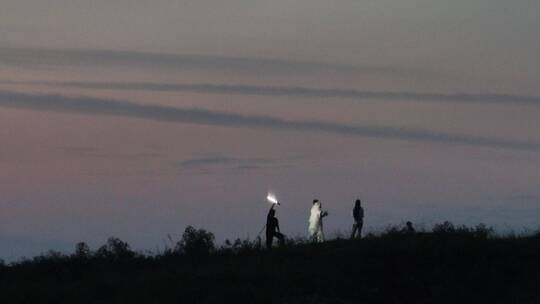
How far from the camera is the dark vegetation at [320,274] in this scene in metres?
33.3

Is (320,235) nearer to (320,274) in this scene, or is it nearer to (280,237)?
(280,237)

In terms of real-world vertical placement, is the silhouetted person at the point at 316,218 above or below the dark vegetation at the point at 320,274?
above

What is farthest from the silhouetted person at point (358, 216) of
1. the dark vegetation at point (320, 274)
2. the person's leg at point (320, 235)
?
the dark vegetation at point (320, 274)

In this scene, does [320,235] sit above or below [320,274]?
above

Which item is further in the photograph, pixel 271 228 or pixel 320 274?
pixel 271 228

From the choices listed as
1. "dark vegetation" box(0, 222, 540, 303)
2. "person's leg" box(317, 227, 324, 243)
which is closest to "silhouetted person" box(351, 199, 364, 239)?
"person's leg" box(317, 227, 324, 243)

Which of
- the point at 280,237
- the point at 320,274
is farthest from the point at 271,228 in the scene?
the point at 320,274

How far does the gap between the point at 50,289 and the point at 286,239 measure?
27.8 feet

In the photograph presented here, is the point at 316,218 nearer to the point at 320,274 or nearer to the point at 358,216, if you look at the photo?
the point at 358,216

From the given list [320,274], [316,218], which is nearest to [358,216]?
[316,218]

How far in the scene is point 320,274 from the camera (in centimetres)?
Answer: 3422

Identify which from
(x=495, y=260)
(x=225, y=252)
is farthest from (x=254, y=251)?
(x=495, y=260)

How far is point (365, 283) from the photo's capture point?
34.3 metres

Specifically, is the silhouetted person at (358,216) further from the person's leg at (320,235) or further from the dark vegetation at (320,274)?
the dark vegetation at (320,274)
